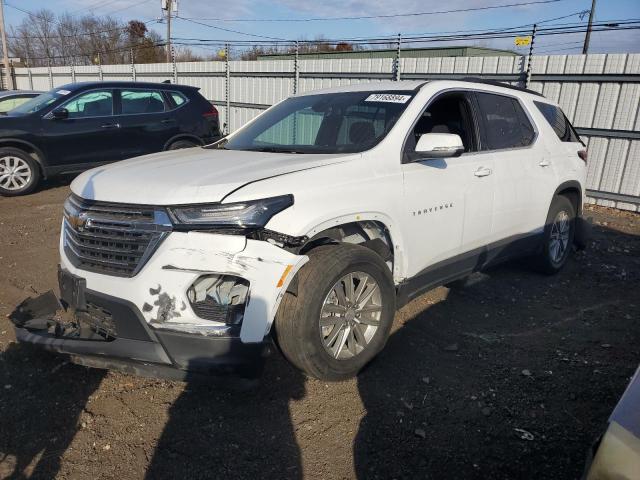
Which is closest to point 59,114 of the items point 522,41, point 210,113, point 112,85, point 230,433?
point 112,85

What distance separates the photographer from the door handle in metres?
3.91

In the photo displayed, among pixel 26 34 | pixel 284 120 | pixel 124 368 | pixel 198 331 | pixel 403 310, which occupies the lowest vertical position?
pixel 403 310

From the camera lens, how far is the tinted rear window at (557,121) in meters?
4.96

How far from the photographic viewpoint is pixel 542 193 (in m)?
4.70

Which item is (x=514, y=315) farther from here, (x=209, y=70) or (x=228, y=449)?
(x=209, y=70)

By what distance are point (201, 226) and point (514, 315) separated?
9.88 ft

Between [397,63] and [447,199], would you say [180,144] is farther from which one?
[447,199]

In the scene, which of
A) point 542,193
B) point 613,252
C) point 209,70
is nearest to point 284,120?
point 542,193

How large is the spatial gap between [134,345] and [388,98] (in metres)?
2.49

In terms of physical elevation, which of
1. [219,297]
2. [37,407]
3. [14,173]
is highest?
[219,297]

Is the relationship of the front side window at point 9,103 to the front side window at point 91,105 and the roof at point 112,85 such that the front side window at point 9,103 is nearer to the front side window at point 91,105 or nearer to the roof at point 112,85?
the roof at point 112,85

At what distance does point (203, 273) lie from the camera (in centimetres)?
249

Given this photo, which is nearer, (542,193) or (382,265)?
(382,265)

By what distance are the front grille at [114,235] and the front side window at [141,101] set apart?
6636 mm
